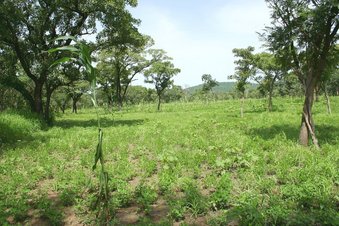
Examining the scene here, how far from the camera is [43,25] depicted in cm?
2316

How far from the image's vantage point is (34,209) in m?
7.99

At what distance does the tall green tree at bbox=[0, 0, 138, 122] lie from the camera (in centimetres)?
2220

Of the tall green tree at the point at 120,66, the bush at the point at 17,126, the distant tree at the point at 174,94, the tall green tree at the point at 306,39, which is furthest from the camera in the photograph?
the distant tree at the point at 174,94

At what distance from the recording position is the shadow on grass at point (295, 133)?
14672 millimetres

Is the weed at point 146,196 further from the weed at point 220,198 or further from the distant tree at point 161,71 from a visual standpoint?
the distant tree at point 161,71

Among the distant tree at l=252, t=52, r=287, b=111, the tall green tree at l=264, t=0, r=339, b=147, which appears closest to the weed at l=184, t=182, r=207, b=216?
the tall green tree at l=264, t=0, r=339, b=147

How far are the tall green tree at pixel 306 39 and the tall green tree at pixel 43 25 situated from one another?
40.9 feet

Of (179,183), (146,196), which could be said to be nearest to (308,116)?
(179,183)

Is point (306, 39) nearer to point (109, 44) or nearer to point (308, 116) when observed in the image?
point (308, 116)

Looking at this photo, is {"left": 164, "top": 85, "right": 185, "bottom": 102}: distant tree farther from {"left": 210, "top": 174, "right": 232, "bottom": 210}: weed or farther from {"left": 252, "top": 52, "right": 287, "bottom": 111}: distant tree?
{"left": 210, "top": 174, "right": 232, "bottom": 210}: weed

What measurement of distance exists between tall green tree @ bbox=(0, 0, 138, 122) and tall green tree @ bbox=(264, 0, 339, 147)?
1248cm

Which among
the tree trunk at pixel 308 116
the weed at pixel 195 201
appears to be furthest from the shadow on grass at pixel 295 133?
the weed at pixel 195 201

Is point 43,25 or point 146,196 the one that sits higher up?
point 43,25

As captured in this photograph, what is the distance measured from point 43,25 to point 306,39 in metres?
17.4
